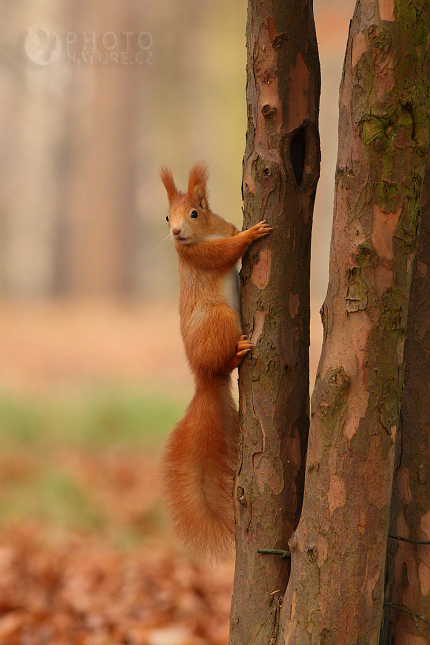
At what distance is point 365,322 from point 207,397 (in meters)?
0.50

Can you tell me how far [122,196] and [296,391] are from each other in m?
3.35

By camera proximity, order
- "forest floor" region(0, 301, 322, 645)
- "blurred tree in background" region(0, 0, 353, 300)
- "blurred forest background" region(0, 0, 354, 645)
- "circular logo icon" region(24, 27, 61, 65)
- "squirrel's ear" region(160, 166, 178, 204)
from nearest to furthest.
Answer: "squirrel's ear" region(160, 166, 178, 204) < "forest floor" region(0, 301, 322, 645) < "blurred forest background" region(0, 0, 354, 645) < "circular logo icon" region(24, 27, 61, 65) < "blurred tree in background" region(0, 0, 353, 300)

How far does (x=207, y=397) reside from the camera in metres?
1.54

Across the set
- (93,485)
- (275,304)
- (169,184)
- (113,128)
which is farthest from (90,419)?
(275,304)

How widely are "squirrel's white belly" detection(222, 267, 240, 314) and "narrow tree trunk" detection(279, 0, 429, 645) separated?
1.25 feet

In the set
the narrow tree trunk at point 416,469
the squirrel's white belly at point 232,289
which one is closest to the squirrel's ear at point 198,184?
the squirrel's white belly at point 232,289

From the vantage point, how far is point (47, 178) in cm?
438

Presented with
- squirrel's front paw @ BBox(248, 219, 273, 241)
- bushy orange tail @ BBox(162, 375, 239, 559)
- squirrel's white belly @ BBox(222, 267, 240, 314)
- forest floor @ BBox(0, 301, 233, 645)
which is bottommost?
forest floor @ BBox(0, 301, 233, 645)

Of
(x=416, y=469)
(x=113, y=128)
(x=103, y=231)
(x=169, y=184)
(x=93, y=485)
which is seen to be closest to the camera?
(x=416, y=469)

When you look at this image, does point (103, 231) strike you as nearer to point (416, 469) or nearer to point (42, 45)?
point (42, 45)

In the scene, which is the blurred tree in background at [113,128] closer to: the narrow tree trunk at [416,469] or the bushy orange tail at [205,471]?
the bushy orange tail at [205,471]

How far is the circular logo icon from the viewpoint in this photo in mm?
3744

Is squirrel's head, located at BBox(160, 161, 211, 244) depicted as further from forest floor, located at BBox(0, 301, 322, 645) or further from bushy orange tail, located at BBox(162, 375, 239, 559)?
forest floor, located at BBox(0, 301, 322, 645)

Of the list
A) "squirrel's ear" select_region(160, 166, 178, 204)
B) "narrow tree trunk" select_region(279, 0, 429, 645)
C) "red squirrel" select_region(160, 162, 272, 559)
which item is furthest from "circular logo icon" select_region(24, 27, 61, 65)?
"narrow tree trunk" select_region(279, 0, 429, 645)
